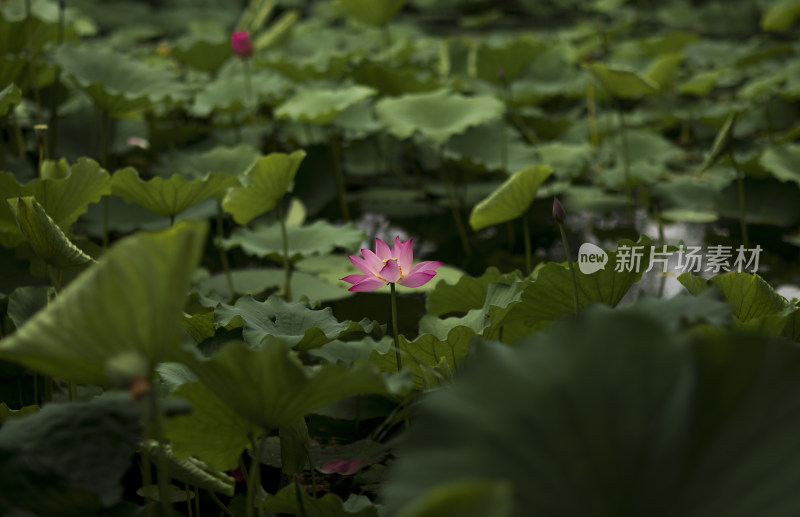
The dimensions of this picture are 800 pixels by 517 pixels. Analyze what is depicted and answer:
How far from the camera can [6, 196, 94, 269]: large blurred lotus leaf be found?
28.9 inches

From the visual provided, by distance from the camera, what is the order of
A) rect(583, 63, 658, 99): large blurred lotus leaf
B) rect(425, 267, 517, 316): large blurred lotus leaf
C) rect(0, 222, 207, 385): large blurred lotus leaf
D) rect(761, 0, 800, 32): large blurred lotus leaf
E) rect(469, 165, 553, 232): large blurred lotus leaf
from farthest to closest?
rect(761, 0, 800, 32): large blurred lotus leaf → rect(583, 63, 658, 99): large blurred lotus leaf → rect(469, 165, 553, 232): large blurred lotus leaf → rect(425, 267, 517, 316): large blurred lotus leaf → rect(0, 222, 207, 385): large blurred lotus leaf

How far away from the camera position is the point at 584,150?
190 cm

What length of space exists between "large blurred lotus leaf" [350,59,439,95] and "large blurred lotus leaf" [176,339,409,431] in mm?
1578

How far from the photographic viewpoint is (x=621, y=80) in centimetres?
167

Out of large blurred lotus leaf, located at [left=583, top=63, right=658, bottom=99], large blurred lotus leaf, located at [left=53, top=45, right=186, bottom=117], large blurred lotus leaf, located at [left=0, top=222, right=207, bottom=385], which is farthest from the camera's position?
large blurred lotus leaf, located at [left=583, top=63, right=658, bottom=99]

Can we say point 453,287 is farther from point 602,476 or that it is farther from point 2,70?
point 2,70

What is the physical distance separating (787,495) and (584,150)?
160 centimetres

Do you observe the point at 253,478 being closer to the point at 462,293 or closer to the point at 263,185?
the point at 462,293

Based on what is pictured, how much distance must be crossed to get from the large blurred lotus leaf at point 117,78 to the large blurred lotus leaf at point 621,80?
871mm

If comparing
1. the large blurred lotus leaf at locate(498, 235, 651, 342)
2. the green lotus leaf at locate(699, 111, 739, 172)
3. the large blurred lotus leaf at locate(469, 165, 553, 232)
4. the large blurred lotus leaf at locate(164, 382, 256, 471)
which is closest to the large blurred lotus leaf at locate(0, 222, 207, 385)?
the large blurred lotus leaf at locate(164, 382, 256, 471)

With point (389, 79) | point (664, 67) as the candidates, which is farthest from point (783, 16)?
point (389, 79)

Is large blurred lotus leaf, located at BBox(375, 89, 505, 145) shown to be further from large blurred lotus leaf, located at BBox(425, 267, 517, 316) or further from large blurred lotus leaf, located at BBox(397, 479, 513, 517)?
large blurred lotus leaf, located at BBox(397, 479, 513, 517)

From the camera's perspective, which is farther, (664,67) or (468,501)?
(664,67)

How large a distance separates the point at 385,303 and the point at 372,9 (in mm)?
1132
